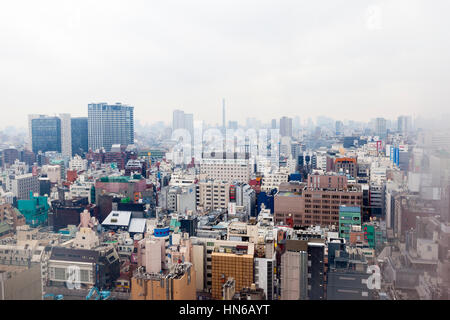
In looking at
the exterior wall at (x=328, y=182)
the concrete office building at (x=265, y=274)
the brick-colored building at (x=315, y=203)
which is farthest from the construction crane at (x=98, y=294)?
the exterior wall at (x=328, y=182)

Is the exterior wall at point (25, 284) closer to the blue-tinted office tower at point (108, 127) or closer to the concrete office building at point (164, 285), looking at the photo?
the concrete office building at point (164, 285)

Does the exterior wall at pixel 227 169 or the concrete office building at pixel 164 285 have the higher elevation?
the exterior wall at pixel 227 169

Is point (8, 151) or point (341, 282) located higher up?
point (8, 151)

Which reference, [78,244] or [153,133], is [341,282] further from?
[153,133]

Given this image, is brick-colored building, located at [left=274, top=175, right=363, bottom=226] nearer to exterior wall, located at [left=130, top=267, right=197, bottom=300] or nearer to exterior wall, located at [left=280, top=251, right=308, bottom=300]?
exterior wall, located at [left=280, top=251, right=308, bottom=300]

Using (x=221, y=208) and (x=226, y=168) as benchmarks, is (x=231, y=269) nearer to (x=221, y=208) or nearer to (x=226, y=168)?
(x=221, y=208)
